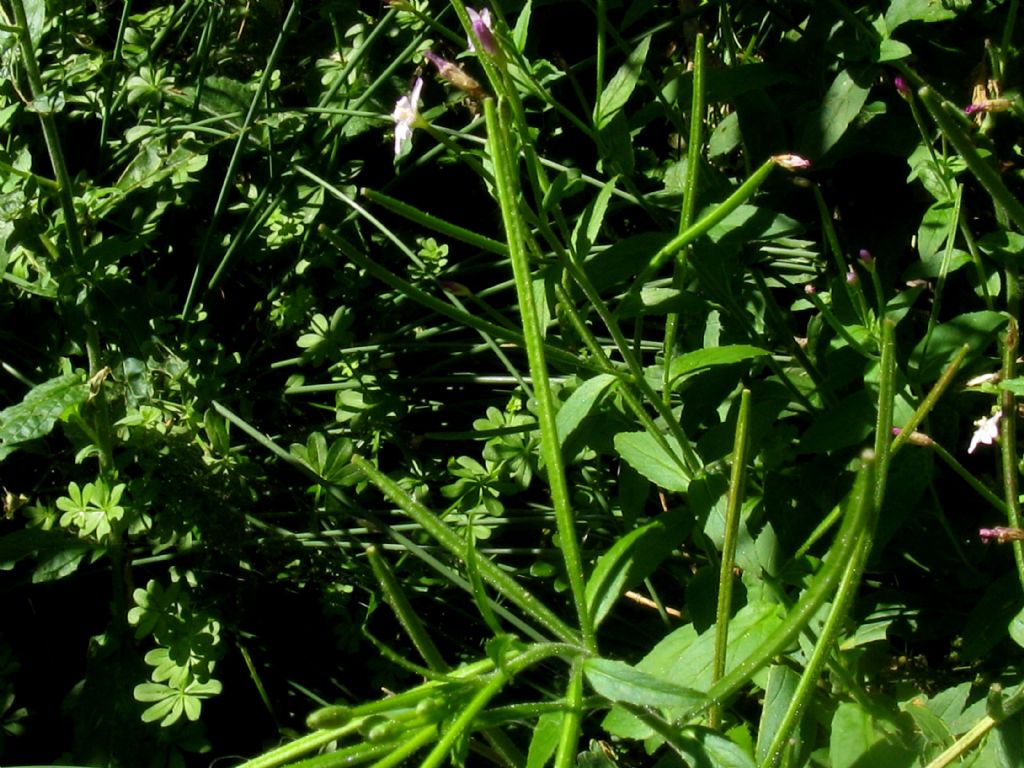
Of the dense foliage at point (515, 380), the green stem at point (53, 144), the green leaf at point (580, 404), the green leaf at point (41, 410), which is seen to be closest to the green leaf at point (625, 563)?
the dense foliage at point (515, 380)

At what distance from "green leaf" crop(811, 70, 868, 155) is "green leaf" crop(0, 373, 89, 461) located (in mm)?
899

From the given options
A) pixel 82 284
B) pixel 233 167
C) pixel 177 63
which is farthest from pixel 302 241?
pixel 177 63

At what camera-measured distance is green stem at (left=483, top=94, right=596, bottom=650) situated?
2.41ft

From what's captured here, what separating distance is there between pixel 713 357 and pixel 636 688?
339mm

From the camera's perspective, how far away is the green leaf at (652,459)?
3.23ft

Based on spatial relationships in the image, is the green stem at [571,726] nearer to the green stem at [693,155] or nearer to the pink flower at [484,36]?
the green stem at [693,155]

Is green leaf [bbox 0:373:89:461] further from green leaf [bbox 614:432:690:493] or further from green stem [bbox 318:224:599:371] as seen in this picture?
green leaf [bbox 614:432:690:493]

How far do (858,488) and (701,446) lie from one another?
406mm

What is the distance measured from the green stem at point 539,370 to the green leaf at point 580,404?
0.48 feet

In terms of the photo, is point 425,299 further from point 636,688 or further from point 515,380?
point 515,380

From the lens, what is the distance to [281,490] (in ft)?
4.67

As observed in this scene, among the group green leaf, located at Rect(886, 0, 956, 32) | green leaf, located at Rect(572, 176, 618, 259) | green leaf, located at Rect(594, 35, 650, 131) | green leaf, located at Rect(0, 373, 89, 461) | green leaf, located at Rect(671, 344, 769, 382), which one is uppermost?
green leaf, located at Rect(886, 0, 956, 32)

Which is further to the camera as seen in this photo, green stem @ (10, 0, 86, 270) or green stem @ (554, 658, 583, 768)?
green stem @ (10, 0, 86, 270)

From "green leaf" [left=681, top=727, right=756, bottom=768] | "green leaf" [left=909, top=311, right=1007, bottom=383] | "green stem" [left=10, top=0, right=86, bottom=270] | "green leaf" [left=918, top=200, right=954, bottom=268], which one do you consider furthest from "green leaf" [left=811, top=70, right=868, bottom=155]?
"green stem" [left=10, top=0, right=86, bottom=270]
